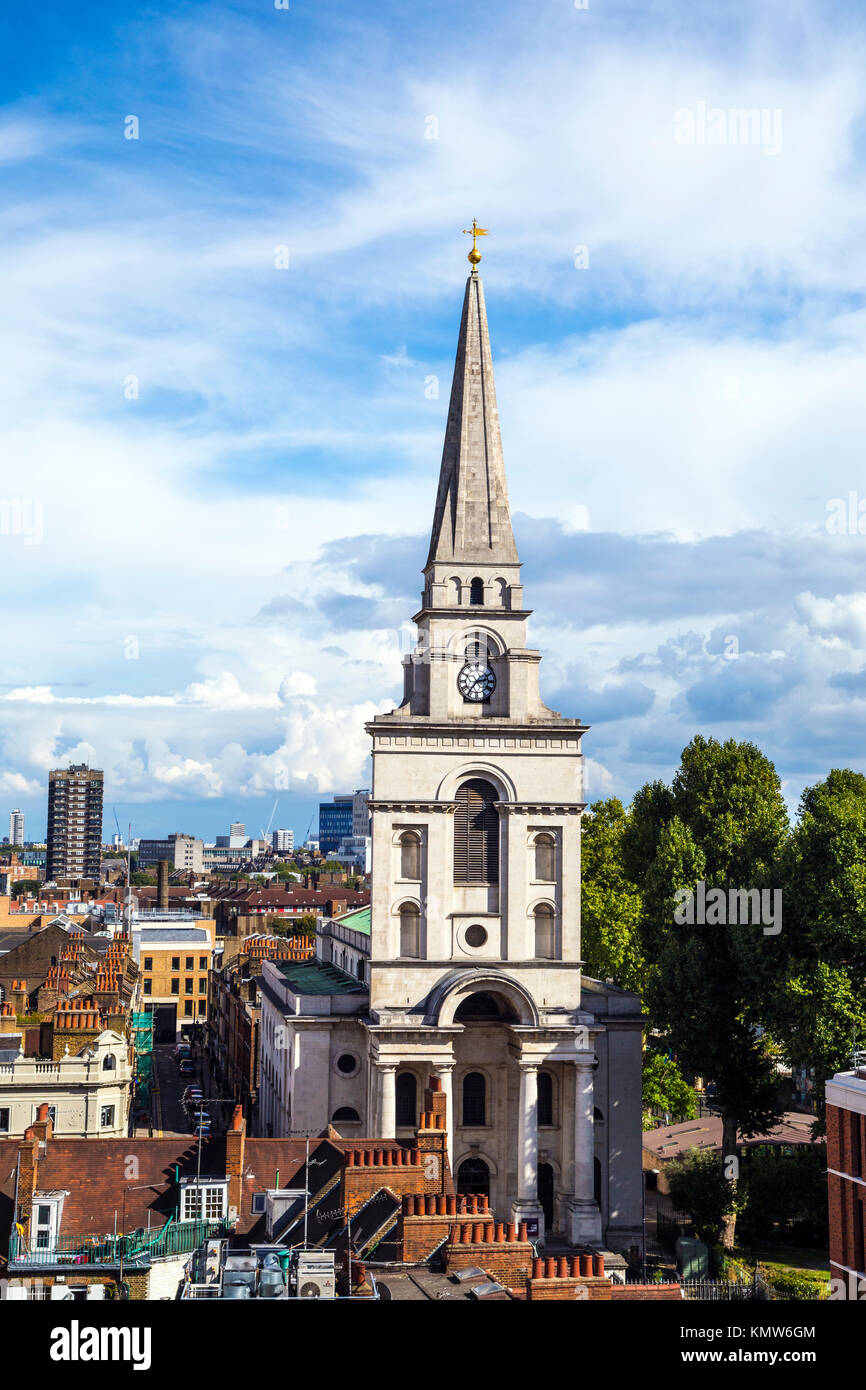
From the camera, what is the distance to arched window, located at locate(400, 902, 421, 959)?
197 feet

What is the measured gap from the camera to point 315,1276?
93.4ft

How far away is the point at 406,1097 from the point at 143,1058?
46084 millimetres

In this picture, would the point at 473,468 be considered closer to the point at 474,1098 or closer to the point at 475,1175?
the point at 474,1098

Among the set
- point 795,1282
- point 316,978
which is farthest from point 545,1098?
point 316,978

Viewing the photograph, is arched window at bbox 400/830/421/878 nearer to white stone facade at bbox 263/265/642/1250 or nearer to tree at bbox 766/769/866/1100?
white stone facade at bbox 263/265/642/1250

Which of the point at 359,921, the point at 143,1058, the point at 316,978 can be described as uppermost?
the point at 359,921

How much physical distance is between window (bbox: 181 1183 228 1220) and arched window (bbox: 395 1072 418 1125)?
20436 mm

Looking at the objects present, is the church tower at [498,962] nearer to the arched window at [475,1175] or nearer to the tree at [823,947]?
the arched window at [475,1175]

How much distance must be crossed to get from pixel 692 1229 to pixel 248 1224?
27453 mm

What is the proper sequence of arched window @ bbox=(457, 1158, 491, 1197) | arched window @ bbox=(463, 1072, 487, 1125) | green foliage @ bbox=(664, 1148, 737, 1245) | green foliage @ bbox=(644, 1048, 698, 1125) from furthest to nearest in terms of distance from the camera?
1. green foliage @ bbox=(644, 1048, 698, 1125)
2. arched window @ bbox=(463, 1072, 487, 1125)
3. arched window @ bbox=(457, 1158, 491, 1197)
4. green foliage @ bbox=(664, 1148, 737, 1245)

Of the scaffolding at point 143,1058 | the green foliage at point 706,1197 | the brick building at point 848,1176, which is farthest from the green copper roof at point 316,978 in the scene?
the brick building at point 848,1176

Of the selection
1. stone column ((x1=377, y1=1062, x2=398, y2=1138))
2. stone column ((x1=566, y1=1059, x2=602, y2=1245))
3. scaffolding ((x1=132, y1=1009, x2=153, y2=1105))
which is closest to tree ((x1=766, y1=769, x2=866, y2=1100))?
stone column ((x1=566, y1=1059, x2=602, y2=1245))

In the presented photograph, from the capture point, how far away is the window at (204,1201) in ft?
126
